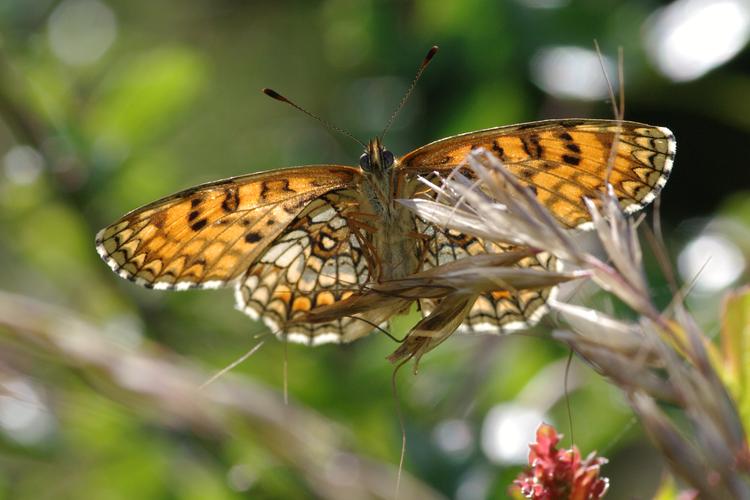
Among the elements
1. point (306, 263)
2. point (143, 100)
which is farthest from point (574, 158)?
point (143, 100)

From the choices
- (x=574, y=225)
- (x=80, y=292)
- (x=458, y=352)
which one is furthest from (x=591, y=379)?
(x=80, y=292)

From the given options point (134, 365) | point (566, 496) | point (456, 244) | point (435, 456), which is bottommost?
point (566, 496)

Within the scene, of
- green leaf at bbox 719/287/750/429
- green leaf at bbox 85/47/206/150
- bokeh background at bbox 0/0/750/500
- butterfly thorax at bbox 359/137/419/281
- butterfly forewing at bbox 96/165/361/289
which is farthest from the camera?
green leaf at bbox 85/47/206/150

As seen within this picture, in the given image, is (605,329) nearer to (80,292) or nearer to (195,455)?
(195,455)

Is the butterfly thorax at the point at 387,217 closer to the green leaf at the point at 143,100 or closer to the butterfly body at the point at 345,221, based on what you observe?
the butterfly body at the point at 345,221

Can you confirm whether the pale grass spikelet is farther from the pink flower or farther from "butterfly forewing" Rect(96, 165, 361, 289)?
"butterfly forewing" Rect(96, 165, 361, 289)

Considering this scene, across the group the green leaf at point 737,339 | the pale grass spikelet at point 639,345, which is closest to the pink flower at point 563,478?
the pale grass spikelet at point 639,345

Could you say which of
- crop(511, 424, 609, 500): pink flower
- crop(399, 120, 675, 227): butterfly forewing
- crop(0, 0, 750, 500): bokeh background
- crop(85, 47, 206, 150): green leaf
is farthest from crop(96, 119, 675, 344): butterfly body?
crop(85, 47, 206, 150): green leaf
